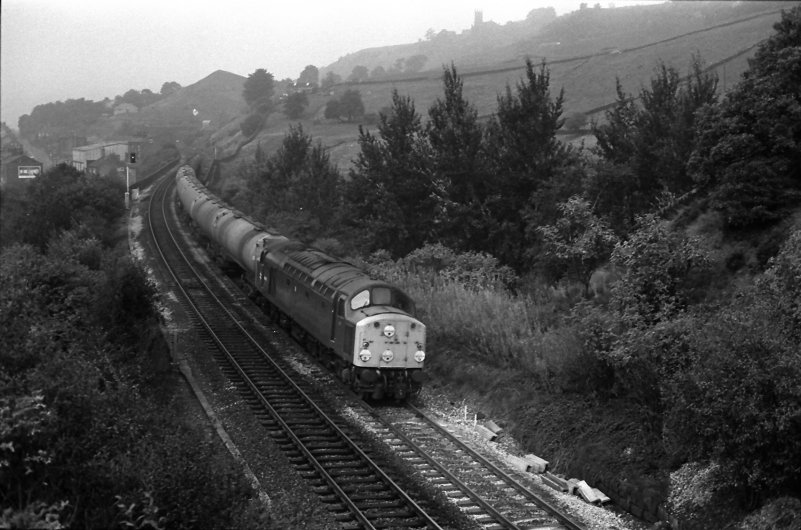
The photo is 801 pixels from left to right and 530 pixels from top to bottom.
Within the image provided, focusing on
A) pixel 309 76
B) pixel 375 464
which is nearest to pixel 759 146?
pixel 375 464

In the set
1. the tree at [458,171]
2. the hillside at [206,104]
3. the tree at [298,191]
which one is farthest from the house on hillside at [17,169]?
the hillside at [206,104]

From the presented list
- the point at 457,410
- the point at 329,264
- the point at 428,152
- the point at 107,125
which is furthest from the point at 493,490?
the point at 107,125

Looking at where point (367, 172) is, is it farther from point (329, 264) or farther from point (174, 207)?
point (174, 207)

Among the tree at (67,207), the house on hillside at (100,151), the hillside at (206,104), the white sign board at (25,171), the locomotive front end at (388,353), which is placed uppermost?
the hillside at (206,104)

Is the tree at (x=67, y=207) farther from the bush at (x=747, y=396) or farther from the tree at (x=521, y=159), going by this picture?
the bush at (x=747, y=396)

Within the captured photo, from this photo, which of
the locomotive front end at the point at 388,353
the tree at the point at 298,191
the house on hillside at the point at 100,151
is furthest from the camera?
the house on hillside at the point at 100,151

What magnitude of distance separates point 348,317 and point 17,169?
84.6 meters

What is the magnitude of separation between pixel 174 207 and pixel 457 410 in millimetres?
53662

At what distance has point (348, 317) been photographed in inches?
831

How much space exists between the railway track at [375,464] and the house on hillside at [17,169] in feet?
252

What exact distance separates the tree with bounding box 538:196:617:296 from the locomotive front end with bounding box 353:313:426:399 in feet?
19.2

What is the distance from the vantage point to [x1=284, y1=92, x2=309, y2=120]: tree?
397 feet

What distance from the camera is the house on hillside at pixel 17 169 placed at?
300 feet

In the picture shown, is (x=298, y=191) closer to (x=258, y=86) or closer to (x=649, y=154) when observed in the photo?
(x=649, y=154)
